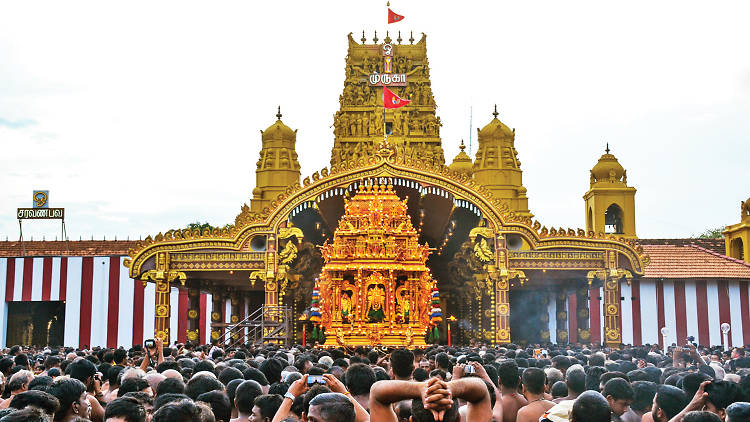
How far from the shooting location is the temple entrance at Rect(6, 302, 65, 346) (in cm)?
3538

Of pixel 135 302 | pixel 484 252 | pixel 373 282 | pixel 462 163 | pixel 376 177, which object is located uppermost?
pixel 462 163

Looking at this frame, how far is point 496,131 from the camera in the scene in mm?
36688

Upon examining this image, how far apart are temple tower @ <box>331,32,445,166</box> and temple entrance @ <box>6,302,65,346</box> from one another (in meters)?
14.0

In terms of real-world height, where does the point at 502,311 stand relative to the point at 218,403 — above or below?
above

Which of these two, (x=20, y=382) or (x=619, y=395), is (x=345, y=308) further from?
(x=619, y=395)

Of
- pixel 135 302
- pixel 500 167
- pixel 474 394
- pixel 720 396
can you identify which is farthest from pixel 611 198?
pixel 474 394

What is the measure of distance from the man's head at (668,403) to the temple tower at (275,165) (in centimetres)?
3228

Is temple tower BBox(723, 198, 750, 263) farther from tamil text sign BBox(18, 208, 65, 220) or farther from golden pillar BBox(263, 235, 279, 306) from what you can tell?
tamil text sign BBox(18, 208, 65, 220)

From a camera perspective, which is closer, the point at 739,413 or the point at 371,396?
the point at 371,396

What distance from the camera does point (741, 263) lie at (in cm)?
3197

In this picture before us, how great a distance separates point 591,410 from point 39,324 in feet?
113

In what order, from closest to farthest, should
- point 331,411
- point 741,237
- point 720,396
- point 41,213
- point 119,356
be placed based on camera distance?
point 331,411, point 720,396, point 119,356, point 41,213, point 741,237

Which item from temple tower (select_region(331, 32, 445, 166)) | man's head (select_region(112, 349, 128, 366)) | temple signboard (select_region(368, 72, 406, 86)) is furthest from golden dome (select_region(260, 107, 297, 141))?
man's head (select_region(112, 349, 128, 366))

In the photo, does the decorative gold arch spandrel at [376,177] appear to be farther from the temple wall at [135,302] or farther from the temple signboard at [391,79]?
the temple signboard at [391,79]
